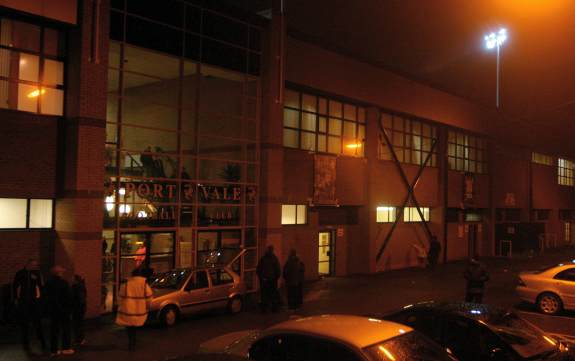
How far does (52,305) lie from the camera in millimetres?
10461

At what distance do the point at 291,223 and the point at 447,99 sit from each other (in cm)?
1382

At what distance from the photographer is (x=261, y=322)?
46.3 feet

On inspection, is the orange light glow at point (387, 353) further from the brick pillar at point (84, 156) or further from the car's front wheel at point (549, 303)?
the car's front wheel at point (549, 303)

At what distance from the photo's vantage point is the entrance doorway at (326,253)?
75.3ft

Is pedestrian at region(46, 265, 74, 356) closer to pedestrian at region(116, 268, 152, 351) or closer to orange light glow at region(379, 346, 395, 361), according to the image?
pedestrian at region(116, 268, 152, 351)

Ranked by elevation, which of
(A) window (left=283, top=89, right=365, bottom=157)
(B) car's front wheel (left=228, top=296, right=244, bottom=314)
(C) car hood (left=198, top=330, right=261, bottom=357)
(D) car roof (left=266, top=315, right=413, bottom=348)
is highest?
(A) window (left=283, top=89, right=365, bottom=157)

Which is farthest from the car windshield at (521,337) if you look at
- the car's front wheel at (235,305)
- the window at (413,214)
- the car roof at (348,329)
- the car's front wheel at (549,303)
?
the window at (413,214)

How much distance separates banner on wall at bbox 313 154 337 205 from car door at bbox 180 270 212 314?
27.2ft

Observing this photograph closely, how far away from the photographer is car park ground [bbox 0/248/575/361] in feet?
36.7

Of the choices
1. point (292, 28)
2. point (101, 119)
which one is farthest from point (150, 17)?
point (292, 28)

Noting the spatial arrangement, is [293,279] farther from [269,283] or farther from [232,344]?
[232,344]

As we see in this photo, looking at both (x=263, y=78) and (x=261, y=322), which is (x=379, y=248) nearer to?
(x=263, y=78)

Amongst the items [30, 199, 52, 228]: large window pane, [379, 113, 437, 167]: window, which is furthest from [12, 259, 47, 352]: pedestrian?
[379, 113, 437, 167]: window

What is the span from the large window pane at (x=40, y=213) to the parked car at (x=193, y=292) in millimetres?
3148
